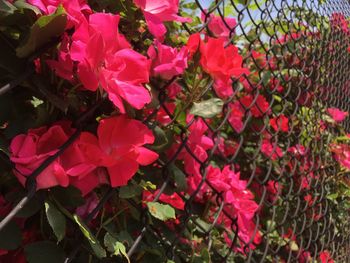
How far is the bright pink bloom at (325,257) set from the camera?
7.99ft

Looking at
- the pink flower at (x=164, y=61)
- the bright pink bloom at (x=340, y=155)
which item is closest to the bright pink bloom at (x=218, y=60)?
the pink flower at (x=164, y=61)

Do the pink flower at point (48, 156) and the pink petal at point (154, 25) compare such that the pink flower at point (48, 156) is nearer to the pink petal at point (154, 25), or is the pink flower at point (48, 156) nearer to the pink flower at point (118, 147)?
the pink flower at point (118, 147)

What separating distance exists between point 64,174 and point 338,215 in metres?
2.38

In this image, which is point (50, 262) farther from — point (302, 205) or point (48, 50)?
point (302, 205)

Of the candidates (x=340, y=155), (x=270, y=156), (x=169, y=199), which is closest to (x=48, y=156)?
(x=169, y=199)

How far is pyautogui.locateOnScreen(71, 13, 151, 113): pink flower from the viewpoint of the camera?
28.0 inches

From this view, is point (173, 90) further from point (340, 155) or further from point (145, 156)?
point (340, 155)

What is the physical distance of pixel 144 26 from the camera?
0.96 meters

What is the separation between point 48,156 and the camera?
709 millimetres

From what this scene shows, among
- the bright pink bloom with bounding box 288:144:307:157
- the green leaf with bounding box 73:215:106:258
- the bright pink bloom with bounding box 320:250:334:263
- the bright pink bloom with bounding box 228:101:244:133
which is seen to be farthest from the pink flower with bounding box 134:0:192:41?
the bright pink bloom with bounding box 320:250:334:263

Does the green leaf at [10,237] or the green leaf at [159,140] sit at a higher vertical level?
the green leaf at [10,237]

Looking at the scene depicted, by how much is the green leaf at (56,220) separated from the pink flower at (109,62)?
0.17 meters

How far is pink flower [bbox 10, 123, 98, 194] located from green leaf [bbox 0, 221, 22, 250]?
62 mm

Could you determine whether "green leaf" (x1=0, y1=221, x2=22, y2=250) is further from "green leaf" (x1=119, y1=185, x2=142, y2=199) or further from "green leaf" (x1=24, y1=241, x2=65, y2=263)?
"green leaf" (x1=119, y1=185, x2=142, y2=199)
